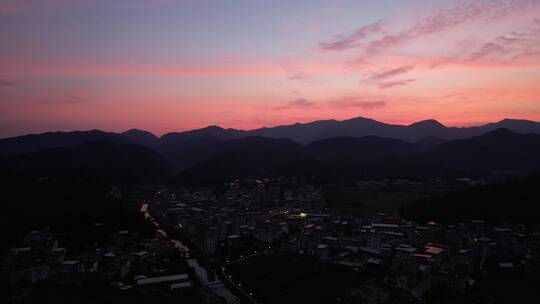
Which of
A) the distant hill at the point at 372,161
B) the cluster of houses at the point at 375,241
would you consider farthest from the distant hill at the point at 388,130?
the cluster of houses at the point at 375,241

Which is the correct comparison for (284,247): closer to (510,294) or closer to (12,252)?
(510,294)

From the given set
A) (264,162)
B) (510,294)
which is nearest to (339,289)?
(510,294)

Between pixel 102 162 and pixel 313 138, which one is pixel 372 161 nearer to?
pixel 102 162

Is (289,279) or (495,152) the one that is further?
(495,152)

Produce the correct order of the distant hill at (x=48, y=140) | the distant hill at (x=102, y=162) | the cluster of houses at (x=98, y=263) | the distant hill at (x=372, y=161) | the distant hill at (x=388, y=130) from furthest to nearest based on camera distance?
the distant hill at (x=388, y=130) → the distant hill at (x=48, y=140) → the distant hill at (x=102, y=162) → the distant hill at (x=372, y=161) → the cluster of houses at (x=98, y=263)

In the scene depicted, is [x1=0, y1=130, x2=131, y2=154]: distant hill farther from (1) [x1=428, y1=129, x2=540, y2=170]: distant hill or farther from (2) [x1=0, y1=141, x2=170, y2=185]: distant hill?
(1) [x1=428, y1=129, x2=540, y2=170]: distant hill

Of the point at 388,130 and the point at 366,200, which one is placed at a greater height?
the point at 388,130

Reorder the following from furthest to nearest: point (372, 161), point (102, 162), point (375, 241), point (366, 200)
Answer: point (372, 161), point (102, 162), point (366, 200), point (375, 241)

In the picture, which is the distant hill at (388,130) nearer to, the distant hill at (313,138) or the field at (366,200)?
the distant hill at (313,138)

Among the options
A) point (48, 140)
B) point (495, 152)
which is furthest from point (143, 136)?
point (495, 152)

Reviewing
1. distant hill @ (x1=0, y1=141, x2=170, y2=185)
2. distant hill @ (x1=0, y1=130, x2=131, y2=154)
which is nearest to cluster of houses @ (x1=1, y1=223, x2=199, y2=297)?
distant hill @ (x1=0, y1=141, x2=170, y2=185)

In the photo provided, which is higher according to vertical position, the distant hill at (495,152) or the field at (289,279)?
the distant hill at (495,152)
